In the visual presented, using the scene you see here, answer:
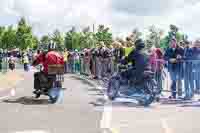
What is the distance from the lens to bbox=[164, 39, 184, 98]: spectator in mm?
14953

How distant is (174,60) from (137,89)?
146 centimetres

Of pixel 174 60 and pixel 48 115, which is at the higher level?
pixel 174 60

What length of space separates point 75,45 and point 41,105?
93149 millimetres

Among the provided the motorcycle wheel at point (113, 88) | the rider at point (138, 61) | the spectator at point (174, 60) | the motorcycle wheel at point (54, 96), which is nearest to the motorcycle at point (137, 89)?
the motorcycle wheel at point (113, 88)

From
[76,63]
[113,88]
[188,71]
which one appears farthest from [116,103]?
[76,63]

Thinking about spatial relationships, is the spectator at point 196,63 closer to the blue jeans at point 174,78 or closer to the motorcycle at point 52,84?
the blue jeans at point 174,78

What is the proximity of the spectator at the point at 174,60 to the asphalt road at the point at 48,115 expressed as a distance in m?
2.41

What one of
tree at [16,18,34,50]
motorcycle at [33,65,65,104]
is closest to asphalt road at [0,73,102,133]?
motorcycle at [33,65,65,104]

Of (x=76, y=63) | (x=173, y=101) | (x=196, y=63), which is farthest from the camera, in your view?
(x=76, y=63)

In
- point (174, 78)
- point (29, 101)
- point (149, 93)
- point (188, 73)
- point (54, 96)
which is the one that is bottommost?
point (29, 101)

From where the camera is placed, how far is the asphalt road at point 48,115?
9898mm

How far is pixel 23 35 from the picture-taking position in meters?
107

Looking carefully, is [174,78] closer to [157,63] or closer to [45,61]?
[157,63]

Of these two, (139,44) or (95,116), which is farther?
(139,44)
